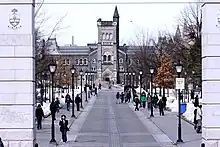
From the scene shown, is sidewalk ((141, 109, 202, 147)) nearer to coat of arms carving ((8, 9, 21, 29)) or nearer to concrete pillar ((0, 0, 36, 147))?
concrete pillar ((0, 0, 36, 147))

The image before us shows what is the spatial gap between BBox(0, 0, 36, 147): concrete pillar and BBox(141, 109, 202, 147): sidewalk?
8907 mm

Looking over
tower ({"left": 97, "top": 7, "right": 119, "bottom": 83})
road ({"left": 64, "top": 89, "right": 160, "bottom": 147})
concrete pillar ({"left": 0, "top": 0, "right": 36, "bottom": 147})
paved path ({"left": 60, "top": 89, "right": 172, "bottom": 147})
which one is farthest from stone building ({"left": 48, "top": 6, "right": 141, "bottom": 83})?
concrete pillar ({"left": 0, "top": 0, "right": 36, "bottom": 147})

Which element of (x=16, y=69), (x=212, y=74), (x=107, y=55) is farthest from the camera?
(x=107, y=55)

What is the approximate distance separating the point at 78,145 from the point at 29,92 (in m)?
7.30

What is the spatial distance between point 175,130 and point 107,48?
450ft

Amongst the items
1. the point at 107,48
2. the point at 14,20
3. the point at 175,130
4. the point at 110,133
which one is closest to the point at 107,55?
the point at 107,48

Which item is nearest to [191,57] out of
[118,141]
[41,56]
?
[41,56]

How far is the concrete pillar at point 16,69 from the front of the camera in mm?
23266

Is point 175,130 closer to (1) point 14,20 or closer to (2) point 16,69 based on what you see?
(2) point 16,69

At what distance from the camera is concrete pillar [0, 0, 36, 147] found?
2327 cm

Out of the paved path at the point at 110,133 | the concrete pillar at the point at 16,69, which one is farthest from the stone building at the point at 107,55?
the concrete pillar at the point at 16,69

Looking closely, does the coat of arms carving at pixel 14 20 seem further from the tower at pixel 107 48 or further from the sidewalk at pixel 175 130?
the tower at pixel 107 48

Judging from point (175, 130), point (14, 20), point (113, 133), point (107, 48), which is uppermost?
point (107, 48)

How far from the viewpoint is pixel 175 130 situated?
3691 cm
